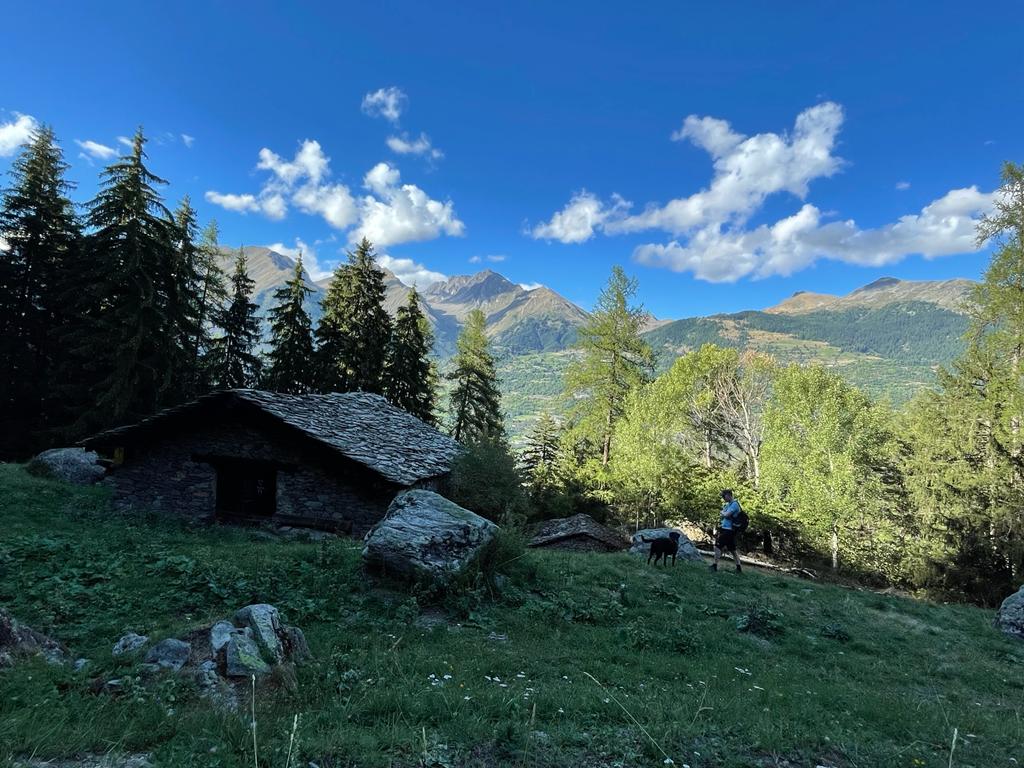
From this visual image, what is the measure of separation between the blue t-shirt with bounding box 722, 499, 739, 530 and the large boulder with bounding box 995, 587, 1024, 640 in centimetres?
626

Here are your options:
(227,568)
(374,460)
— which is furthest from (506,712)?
(374,460)

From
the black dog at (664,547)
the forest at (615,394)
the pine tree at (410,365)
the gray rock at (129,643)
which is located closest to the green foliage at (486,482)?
the forest at (615,394)

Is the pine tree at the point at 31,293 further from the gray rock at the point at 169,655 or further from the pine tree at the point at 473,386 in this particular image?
the gray rock at the point at 169,655

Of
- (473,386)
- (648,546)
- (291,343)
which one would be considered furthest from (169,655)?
(473,386)

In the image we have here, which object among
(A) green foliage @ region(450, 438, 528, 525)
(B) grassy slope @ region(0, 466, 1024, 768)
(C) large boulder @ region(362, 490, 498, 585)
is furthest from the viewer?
(A) green foliage @ region(450, 438, 528, 525)

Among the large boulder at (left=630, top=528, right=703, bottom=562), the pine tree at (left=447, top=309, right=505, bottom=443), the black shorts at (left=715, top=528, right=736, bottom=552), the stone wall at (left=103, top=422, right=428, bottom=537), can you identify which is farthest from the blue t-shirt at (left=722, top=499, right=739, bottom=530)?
the pine tree at (left=447, top=309, right=505, bottom=443)

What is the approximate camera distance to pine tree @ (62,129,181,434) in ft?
79.9

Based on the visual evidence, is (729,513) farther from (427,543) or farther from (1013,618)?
(427,543)

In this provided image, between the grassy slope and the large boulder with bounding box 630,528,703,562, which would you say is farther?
the large boulder with bounding box 630,528,703,562

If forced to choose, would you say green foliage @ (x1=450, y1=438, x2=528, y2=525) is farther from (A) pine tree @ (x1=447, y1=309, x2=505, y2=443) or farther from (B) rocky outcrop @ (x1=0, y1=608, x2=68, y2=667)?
(A) pine tree @ (x1=447, y1=309, x2=505, y2=443)

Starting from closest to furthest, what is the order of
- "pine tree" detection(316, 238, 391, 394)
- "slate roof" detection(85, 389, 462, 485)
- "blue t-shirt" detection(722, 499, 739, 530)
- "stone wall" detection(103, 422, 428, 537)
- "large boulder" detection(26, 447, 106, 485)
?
"blue t-shirt" detection(722, 499, 739, 530), "stone wall" detection(103, 422, 428, 537), "slate roof" detection(85, 389, 462, 485), "large boulder" detection(26, 447, 106, 485), "pine tree" detection(316, 238, 391, 394)

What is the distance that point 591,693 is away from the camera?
5.20 m

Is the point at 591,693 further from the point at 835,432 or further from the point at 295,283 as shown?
the point at 295,283

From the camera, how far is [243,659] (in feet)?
14.8
